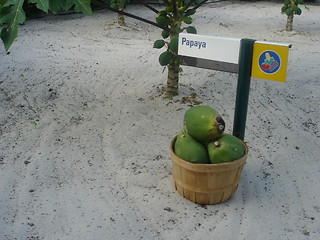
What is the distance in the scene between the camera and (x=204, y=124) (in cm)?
Answer: 217

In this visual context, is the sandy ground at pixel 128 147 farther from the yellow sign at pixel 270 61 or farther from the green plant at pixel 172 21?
the yellow sign at pixel 270 61

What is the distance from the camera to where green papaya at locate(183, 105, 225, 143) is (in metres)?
2.16

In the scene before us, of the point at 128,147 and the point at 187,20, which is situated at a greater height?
the point at 187,20

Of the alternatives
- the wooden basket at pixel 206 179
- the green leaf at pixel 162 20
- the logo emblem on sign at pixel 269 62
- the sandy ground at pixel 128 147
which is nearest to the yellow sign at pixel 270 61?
the logo emblem on sign at pixel 269 62

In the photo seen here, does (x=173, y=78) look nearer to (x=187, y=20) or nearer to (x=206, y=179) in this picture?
(x=187, y=20)

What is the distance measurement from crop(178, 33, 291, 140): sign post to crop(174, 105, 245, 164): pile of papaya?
0.85ft

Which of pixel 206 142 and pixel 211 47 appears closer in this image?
pixel 206 142

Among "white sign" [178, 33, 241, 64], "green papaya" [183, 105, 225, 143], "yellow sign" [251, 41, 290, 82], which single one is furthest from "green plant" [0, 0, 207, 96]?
"yellow sign" [251, 41, 290, 82]

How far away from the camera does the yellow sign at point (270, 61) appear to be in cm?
208

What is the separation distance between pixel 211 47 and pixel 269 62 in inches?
→ 13.9

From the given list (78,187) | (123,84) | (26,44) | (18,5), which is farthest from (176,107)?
(26,44)

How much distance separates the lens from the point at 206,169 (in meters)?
2.10

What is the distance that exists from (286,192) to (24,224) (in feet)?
4.73

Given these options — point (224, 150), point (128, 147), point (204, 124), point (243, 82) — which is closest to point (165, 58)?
point (128, 147)
